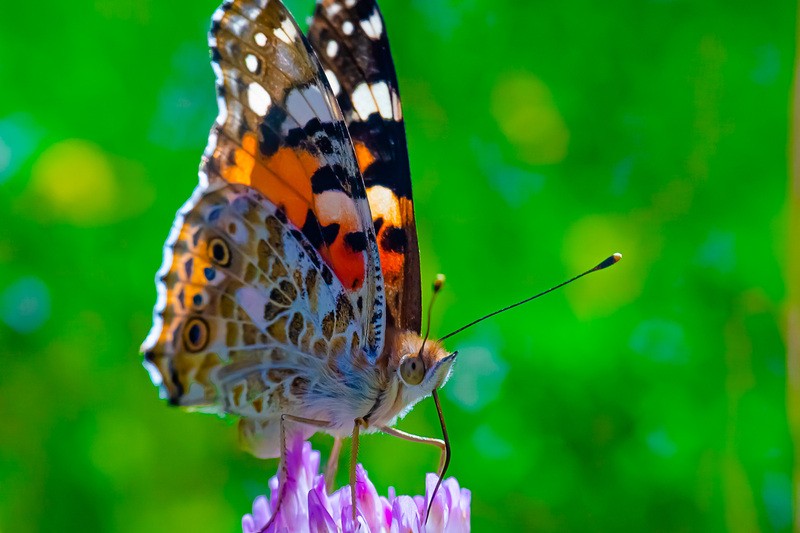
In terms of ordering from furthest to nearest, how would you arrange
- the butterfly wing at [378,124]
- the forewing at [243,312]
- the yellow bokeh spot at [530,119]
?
1. the yellow bokeh spot at [530,119]
2. the butterfly wing at [378,124]
3. the forewing at [243,312]

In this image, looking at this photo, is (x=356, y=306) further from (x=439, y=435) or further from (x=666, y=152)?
(x=666, y=152)

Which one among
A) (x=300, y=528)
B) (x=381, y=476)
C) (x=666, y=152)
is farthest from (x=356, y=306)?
(x=666, y=152)

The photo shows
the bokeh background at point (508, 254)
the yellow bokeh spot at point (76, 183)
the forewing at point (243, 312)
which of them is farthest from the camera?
the yellow bokeh spot at point (76, 183)

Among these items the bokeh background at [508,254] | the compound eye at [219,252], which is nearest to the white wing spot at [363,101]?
the compound eye at [219,252]

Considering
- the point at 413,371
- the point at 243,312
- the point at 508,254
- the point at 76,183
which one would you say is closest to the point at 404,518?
the point at 413,371

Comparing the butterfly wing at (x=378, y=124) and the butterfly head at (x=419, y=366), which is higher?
the butterfly wing at (x=378, y=124)

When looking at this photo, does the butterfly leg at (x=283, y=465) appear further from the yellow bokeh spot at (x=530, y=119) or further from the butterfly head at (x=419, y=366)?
the yellow bokeh spot at (x=530, y=119)
